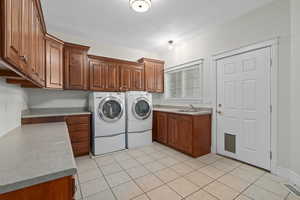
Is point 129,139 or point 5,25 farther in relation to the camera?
point 129,139

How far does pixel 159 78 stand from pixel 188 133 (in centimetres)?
212

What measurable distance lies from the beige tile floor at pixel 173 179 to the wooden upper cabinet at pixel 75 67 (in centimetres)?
160

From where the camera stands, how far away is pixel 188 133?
9.55 feet

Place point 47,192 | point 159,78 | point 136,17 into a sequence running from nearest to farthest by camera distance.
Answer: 1. point 47,192
2. point 136,17
3. point 159,78

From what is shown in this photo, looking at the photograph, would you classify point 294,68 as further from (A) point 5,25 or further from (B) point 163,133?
(A) point 5,25

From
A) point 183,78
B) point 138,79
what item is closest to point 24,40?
point 138,79

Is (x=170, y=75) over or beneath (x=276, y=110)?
over

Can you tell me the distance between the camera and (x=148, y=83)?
13.6ft

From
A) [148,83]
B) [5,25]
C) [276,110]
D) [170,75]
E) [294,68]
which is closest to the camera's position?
[5,25]

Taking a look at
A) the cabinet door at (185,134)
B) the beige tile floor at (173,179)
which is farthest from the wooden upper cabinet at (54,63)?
the cabinet door at (185,134)

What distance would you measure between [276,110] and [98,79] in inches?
139

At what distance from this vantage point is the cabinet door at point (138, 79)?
385 centimetres

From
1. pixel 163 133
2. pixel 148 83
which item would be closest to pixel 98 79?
pixel 148 83

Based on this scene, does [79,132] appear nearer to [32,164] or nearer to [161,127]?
[161,127]
